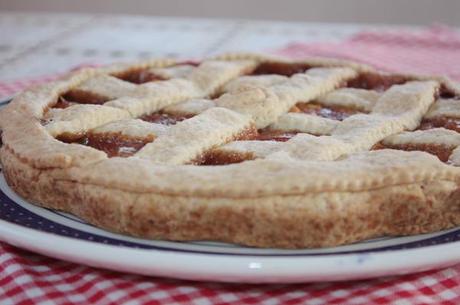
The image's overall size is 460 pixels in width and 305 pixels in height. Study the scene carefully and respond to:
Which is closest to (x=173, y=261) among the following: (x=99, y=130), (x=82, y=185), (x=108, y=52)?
(x=82, y=185)

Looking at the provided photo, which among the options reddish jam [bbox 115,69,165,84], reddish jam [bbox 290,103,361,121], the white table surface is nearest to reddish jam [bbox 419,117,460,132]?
reddish jam [bbox 290,103,361,121]

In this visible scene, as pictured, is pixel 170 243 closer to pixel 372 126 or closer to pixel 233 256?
pixel 233 256

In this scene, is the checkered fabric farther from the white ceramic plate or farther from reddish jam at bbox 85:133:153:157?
reddish jam at bbox 85:133:153:157

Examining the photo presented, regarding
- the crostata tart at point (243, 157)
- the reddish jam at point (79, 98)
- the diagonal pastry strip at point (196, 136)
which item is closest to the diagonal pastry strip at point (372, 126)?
the crostata tart at point (243, 157)

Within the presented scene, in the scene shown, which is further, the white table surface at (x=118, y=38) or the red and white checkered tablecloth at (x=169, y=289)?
the white table surface at (x=118, y=38)

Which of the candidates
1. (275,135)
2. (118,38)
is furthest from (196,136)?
(118,38)

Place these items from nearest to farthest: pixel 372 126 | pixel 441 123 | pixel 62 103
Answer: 1. pixel 372 126
2. pixel 441 123
3. pixel 62 103

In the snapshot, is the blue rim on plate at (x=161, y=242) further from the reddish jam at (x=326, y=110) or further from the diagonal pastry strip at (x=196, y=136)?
the reddish jam at (x=326, y=110)
